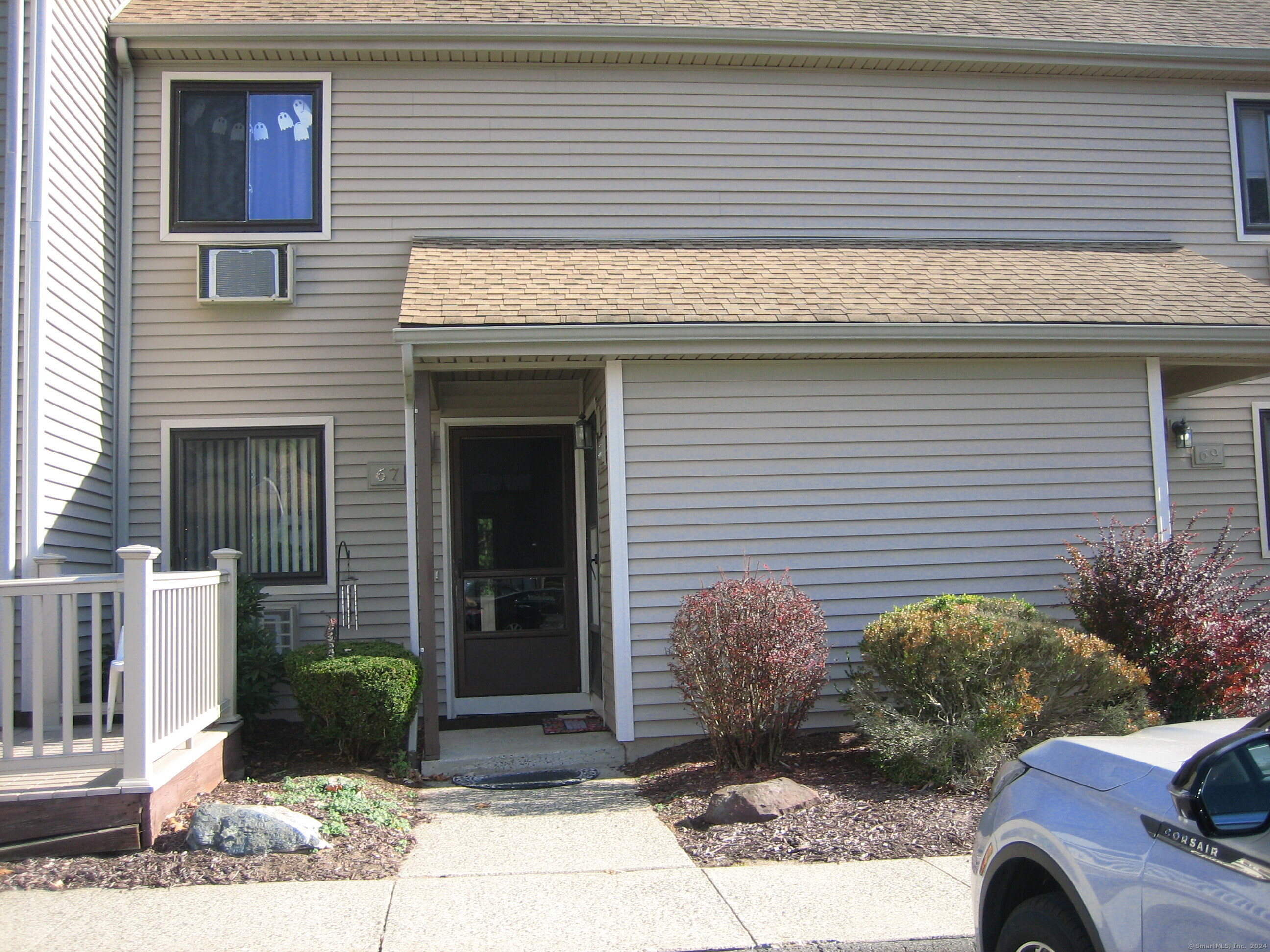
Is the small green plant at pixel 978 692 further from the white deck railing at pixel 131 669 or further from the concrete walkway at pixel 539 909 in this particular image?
the white deck railing at pixel 131 669

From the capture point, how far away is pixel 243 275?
26.4 feet

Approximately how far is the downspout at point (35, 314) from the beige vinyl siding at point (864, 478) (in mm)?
3880

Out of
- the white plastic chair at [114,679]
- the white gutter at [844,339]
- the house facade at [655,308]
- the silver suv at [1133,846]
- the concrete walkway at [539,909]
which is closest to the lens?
the silver suv at [1133,846]

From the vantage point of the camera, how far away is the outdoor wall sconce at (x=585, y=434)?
319 inches

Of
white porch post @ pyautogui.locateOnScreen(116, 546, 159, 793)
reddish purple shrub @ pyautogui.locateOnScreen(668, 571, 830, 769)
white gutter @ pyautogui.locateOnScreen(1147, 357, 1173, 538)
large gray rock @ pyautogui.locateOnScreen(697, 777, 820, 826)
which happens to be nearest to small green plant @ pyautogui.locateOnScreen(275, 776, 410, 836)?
white porch post @ pyautogui.locateOnScreen(116, 546, 159, 793)

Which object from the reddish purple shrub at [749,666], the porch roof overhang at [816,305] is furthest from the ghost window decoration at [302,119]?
the reddish purple shrub at [749,666]

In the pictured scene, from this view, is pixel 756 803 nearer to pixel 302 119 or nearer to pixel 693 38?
pixel 693 38

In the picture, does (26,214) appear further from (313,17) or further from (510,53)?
(510,53)

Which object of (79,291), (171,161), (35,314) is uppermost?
(171,161)

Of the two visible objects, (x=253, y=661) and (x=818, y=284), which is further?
(x=818, y=284)

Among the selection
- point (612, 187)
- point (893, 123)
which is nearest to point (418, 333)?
point (612, 187)

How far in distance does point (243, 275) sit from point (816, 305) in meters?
4.58

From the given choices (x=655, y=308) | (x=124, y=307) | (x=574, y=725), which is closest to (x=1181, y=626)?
(x=655, y=308)

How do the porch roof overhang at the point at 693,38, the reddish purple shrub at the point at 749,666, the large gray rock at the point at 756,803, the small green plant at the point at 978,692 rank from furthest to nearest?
the porch roof overhang at the point at 693,38 < the reddish purple shrub at the point at 749,666 < the small green plant at the point at 978,692 < the large gray rock at the point at 756,803
